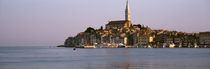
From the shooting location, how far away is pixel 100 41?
169875 millimetres

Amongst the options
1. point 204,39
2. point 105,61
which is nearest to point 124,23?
point 204,39

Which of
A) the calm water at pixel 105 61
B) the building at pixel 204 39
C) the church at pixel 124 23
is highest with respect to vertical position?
the church at pixel 124 23

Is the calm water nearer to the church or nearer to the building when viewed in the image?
the building

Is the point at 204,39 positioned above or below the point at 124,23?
below

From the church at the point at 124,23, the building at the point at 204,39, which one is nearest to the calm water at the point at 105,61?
the building at the point at 204,39

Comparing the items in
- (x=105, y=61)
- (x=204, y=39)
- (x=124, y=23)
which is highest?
(x=124, y=23)

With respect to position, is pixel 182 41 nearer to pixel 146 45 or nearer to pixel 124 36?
pixel 146 45

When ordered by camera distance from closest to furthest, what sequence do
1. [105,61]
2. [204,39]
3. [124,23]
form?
[105,61] → [204,39] → [124,23]

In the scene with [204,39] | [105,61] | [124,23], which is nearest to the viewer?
[105,61]

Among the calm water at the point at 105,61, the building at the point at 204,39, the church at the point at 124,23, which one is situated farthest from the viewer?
the church at the point at 124,23

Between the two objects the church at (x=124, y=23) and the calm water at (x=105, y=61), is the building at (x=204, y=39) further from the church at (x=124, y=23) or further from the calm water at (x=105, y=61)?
the calm water at (x=105, y=61)

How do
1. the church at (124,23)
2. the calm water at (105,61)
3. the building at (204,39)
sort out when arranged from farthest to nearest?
the church at (124,23)
the building at (204,39)
the calm water at (105,61)

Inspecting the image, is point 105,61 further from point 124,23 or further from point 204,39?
point 124,23

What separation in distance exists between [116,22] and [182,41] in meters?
36.5
